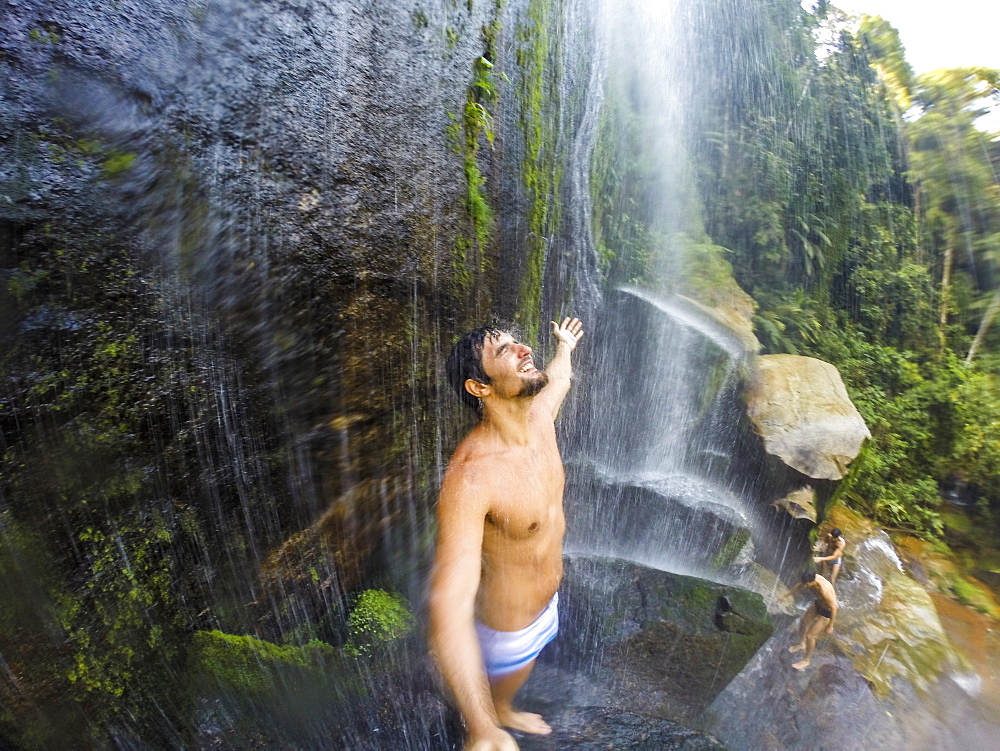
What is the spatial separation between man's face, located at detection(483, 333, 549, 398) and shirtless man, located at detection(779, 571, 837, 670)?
372cm

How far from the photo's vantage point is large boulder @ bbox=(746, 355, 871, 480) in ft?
18.0

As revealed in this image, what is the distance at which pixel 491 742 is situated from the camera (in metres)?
1.73

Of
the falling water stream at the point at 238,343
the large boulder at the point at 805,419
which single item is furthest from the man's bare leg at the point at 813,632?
the large boulder at the point at 805,419

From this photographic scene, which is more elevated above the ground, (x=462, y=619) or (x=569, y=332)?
(x=569, y=332)

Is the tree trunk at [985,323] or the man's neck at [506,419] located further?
the tree trunk at [985,323]

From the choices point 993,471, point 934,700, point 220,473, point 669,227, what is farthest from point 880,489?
point 220,473

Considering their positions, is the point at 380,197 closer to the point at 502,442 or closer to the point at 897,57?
the point at 502,442

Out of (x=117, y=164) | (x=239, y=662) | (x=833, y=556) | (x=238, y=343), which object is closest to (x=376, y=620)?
(x=239, y=662)

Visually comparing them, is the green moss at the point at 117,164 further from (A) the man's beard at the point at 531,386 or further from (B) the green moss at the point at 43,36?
(A) the man's beard at the point at 531,386

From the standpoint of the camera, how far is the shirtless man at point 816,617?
4.80 meters

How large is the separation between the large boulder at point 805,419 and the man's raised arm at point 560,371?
326cm

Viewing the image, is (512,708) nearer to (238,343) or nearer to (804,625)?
(238,343)

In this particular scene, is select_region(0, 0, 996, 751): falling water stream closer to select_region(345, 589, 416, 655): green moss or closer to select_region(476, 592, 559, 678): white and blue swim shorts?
select_region(345, 589, 416, 655): green moss

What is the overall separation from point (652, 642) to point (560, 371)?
1.60 metres
